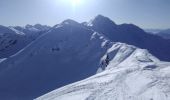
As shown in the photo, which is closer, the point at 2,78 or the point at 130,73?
the point at 130,73

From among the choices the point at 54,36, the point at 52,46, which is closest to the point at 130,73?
the point at 52,46

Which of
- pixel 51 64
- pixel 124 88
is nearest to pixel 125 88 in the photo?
pixel 124 88

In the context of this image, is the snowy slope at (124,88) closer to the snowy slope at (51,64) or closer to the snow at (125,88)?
the snow at (125,88)

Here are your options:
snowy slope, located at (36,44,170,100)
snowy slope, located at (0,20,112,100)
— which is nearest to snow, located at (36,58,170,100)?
snowy slope, located at (36,44,170,100)

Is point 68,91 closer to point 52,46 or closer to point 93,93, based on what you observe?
point 93,93

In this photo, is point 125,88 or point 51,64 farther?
point 51,64

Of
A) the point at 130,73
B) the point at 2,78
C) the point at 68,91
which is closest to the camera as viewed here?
the point at 68,91

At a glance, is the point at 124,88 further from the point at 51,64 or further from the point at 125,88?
the point at 51,64

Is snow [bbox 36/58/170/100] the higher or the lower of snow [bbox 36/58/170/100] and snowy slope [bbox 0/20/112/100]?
the lower

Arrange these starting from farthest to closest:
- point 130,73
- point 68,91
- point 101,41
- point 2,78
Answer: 1. point 101,41
2. point 2,78
3. point 130,73
4. point 68,91

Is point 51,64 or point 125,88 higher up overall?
point 51,64

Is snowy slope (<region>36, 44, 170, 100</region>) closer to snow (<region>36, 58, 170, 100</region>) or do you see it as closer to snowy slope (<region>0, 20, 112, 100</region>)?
snow (<region>36, 58, 170, 100</region>)
